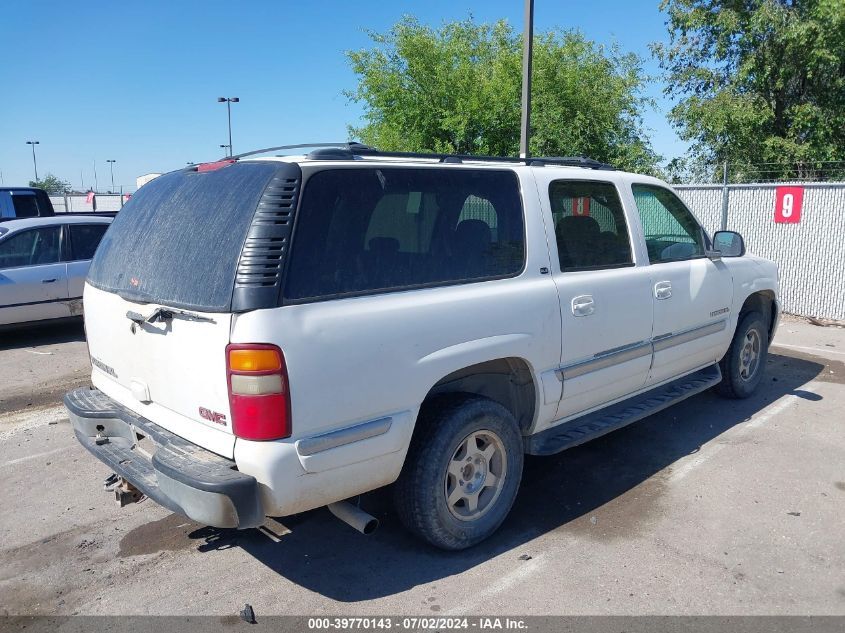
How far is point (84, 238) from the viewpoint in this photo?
9.70 meters

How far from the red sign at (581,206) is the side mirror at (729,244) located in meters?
1.73

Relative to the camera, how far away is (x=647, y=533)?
386 cm

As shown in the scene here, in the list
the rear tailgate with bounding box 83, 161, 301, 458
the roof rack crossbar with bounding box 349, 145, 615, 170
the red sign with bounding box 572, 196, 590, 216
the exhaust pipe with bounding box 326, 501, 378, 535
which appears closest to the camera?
the rear tailgate with bounding box 83, 161, 301, 458

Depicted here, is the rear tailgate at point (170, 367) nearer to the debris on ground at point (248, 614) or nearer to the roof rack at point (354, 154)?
the debris on ground at point (248, 614)

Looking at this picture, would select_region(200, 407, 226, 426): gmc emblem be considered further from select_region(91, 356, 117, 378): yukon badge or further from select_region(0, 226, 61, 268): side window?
select_region(0, 226, 61, 268): side window

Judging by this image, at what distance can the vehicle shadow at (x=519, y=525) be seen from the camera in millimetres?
3492

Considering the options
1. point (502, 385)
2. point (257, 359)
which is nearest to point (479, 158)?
point (502, 385)

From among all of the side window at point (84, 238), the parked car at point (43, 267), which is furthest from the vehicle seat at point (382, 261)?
the side window at point (84, 238)

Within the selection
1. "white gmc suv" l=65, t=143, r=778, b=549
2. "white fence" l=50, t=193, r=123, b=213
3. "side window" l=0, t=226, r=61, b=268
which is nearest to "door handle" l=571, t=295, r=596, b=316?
"white gmc suv" l=65, t=143, r=778, b=549

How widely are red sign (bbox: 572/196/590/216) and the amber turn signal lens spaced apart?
2.36 meters

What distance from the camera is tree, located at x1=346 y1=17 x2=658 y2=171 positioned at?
657 inches

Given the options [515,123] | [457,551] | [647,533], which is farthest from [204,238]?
[515,123]

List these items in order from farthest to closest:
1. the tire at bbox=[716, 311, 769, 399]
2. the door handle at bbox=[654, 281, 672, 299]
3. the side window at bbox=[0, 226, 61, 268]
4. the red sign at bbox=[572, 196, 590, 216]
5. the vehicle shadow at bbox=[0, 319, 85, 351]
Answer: the vehicle shadow at bbox=[0, 319, 85, 351]
the side window at bbox=[0, 226, 61, 268]
the tire at bbox=[716, 311, 769, 399]
the door handle at bbox=[654, 281, 672, 299]
the red sign at bbox=[572, 196, 590, 216]

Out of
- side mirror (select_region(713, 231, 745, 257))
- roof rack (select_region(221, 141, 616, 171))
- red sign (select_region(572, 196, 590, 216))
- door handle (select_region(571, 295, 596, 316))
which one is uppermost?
roof rack (select_region(221, 141, 616, 171))
